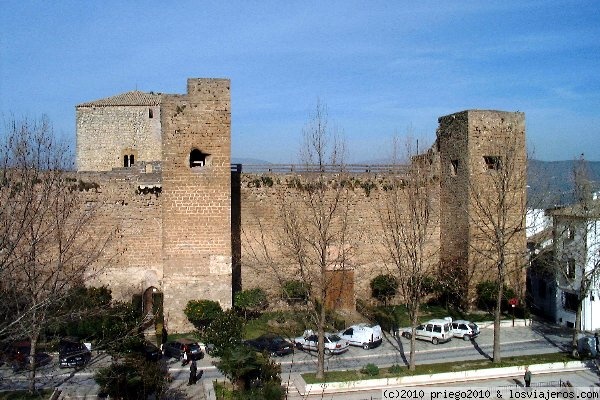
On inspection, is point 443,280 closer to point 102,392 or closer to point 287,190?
point 287,190

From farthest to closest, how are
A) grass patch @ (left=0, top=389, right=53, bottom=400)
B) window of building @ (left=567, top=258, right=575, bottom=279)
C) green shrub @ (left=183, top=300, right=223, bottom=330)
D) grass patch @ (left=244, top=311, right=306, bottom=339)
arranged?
window of building @ (left=567, top=258, right=575, bottom=279) → grass patch @ (left=244, top=311, right=306, bottom=339) → green shrub @ (left=183, top=300, right=223, bottom=330) → grass patch @ (left=0, top=389, right=53, bottom=400)

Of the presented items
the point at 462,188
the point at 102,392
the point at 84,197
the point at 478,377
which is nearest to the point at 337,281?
the point at 462,188

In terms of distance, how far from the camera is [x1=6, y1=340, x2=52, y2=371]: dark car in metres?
16.9

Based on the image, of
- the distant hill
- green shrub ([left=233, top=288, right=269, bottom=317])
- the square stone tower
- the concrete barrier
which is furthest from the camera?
the square stone tower

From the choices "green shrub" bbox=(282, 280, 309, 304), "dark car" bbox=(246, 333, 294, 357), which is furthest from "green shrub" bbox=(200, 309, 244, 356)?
"green shrub" bbox=(282, 280, 309, 304)

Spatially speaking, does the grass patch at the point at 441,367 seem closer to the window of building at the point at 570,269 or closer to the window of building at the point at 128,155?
the window of building at the point at 570,269

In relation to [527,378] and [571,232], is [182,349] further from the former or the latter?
[571,232]

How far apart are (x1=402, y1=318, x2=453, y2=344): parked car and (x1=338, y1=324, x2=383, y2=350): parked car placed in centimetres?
162

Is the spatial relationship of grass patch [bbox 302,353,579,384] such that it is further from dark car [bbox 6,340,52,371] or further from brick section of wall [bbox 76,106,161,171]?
brick section of wall [bbox 76,106,161,171]

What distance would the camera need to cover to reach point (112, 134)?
117 ft

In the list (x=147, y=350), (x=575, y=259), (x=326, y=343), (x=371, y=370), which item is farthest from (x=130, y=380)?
(x=575, y=259)

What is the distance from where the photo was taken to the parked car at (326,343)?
68.4ft

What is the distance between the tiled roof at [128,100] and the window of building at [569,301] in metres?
24.0

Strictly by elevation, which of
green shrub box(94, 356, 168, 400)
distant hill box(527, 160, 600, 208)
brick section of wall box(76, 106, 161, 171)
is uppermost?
brick section of wall box(76, 106, 161, 171)
